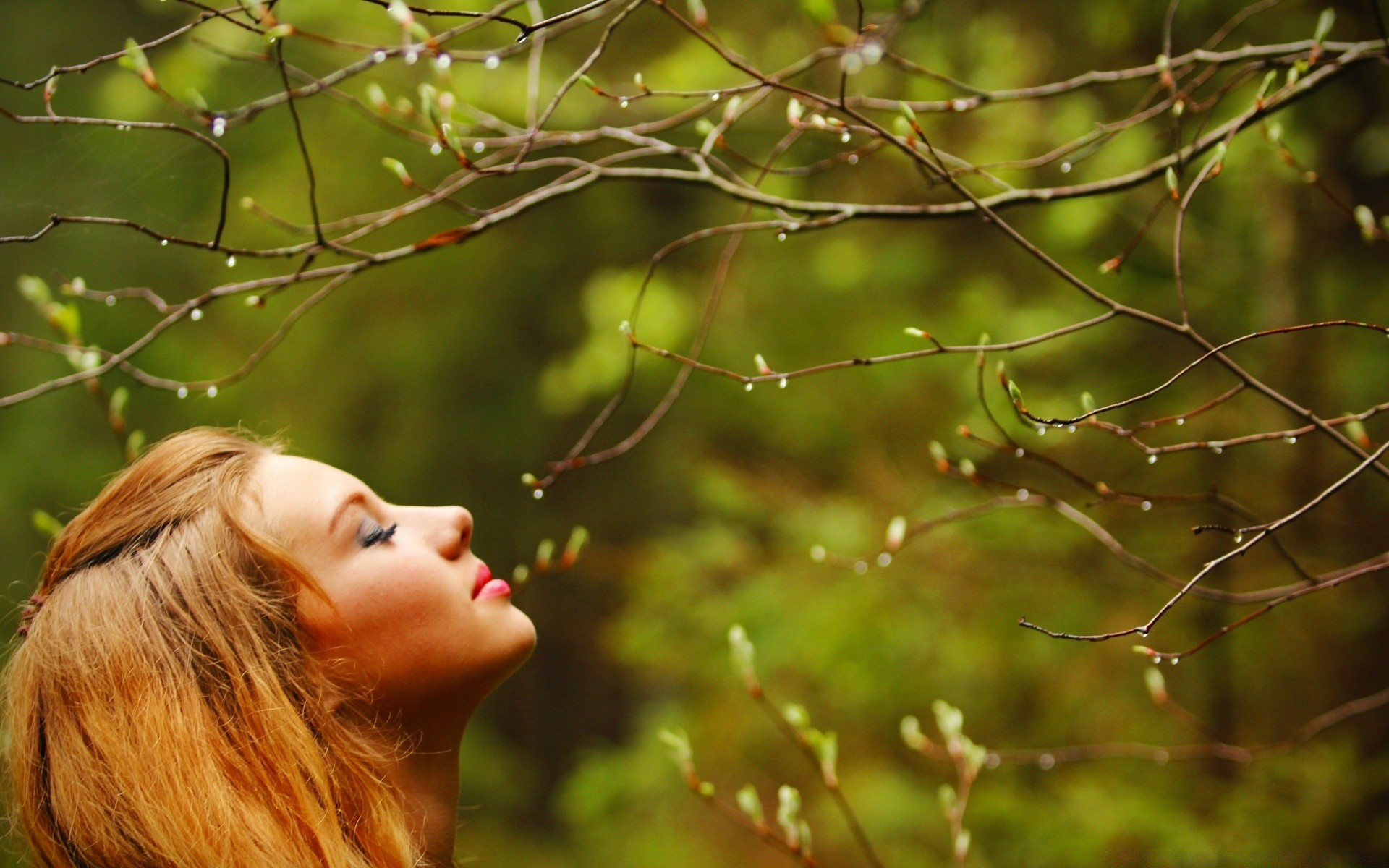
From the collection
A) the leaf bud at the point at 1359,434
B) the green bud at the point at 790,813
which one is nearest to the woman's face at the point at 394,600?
the green bud at the point at 790,813

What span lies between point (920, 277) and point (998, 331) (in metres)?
0.90

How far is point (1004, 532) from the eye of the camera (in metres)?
3.35

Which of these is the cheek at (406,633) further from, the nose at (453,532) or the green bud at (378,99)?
the green bud at (378,99)

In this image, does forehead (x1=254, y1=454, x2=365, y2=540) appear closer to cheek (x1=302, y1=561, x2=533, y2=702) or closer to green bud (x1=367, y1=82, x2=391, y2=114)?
cheek (x1=302, y1=561, x2=533, y2=702)

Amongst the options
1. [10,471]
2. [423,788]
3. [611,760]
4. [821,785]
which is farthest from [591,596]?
[423,788]

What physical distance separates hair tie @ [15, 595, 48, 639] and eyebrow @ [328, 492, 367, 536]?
0.47 metres

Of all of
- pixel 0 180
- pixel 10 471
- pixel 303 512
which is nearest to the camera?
pixel 303 512

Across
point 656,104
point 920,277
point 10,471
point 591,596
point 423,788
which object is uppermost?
point 656,104

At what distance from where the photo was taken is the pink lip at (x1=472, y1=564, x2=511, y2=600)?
1516mm

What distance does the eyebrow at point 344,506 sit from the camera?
1471 millimetres

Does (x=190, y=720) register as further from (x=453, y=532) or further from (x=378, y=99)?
(x=378, y=99)

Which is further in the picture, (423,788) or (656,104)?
(656,104)

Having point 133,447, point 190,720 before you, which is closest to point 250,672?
point 190,720

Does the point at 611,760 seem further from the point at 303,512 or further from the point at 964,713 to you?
the point at 303,512
